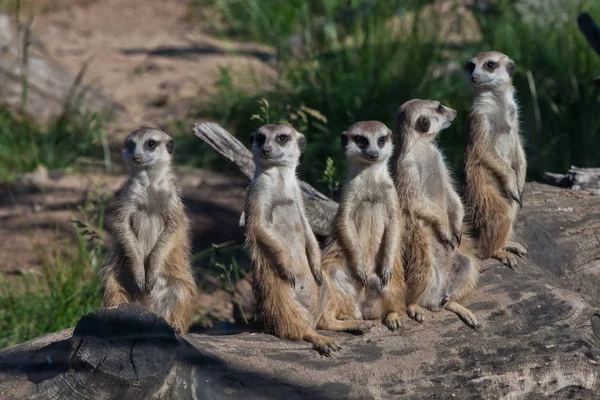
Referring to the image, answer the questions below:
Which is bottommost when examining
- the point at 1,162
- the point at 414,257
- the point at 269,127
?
the point at 1,162

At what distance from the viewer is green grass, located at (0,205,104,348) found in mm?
4621

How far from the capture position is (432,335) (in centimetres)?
352

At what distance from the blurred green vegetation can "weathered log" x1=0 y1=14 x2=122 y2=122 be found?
1.23 m

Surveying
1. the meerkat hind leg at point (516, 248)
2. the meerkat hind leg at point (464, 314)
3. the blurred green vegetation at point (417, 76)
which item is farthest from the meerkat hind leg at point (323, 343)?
the blurred green vegetation at point (417, 76)

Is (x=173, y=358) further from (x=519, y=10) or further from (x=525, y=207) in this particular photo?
(x=519, y=10)

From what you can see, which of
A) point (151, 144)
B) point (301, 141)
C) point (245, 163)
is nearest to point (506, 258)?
point (301, 141)

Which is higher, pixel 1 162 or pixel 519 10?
pixel 519 10

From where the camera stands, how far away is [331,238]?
3.92 meters

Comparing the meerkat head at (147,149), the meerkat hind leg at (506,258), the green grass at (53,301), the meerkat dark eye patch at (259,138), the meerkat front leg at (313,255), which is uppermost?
the meerkat dark eye patch at (259,138)

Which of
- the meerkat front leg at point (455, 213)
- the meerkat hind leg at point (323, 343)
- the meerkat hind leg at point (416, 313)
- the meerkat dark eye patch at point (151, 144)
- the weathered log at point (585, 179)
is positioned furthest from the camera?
the weathered log at point (585, 179)

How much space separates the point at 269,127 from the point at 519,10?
4.94 metres

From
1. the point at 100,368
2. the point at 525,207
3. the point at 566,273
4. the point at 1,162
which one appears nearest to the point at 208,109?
the point at 1,162

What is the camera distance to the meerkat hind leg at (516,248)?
4.28 m

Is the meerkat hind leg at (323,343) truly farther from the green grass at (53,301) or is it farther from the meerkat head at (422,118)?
the green grass at (53,301)
